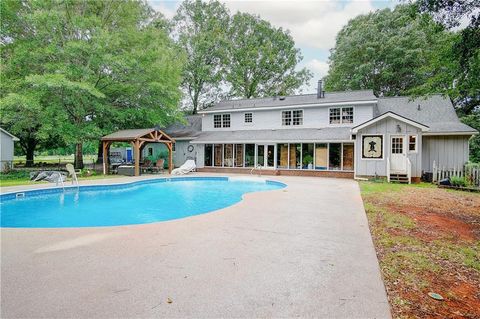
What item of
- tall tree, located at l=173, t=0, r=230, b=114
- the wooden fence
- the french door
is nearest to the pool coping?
the french door

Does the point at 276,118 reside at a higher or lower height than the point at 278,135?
higher

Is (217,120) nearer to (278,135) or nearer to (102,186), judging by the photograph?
(278,135)

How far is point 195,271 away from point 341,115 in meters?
18.1

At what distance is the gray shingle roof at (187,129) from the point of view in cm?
2464

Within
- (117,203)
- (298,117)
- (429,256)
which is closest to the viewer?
(429,256)

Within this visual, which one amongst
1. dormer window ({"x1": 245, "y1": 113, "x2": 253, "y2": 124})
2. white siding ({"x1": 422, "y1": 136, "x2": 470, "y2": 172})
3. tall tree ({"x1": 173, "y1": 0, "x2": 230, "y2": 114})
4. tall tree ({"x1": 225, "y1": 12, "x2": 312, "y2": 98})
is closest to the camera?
white siding ({"x1": 422, "y1": 136, "x2": 470, "y2": 172})

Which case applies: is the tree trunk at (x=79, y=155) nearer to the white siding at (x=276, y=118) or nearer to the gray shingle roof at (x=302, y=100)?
the white siding at (x=276, y=118)

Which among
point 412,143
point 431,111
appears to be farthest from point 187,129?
point 431,111

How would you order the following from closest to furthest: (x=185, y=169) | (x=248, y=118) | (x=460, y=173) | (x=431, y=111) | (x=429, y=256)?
1. (x=429, y=256)
2. (x=460, y=173)
3. (x=431, y=111)
4. (x=185, y=169)
5. (x=248, y=118)

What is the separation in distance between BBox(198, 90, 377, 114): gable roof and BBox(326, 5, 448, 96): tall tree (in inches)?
333

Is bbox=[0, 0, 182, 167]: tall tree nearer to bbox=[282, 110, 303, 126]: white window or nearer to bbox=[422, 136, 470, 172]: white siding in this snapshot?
bbox=[282, 110, 303, 126]: white window

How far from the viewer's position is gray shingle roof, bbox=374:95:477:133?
1633 centimetres

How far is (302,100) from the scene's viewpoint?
21.5 metres

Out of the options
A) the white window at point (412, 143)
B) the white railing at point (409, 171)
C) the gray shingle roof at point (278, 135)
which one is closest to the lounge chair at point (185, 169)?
the gray shingle roof at point (278, 135)
